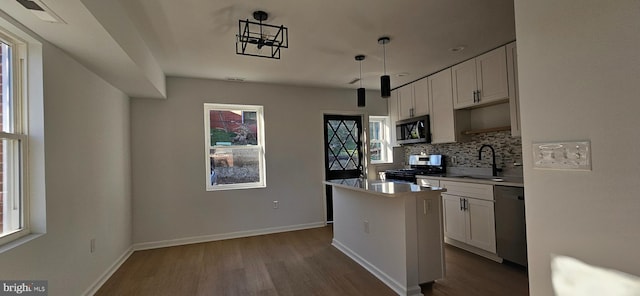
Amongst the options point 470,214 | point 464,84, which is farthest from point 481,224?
point 464,84

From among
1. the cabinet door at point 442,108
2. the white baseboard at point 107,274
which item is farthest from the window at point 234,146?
the cabinet door at point 442,108

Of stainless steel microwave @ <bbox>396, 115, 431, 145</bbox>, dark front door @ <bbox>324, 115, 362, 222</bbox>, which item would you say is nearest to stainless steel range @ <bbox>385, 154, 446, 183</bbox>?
stainless steel microwave @ <bbox>396, 115, 431, 145</bbox>

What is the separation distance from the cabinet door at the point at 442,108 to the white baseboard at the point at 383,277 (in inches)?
81.9

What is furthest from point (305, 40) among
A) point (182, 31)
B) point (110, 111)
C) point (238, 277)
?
point (238, 277)

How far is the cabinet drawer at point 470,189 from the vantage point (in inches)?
122

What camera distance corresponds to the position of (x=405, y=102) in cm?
480

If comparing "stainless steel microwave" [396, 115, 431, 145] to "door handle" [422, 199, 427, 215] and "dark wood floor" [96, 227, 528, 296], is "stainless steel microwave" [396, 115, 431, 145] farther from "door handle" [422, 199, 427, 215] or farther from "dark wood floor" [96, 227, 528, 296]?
"door handle" [422, 199, 427, 215]

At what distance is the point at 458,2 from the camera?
7.32 feet

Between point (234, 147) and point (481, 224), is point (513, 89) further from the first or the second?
point (234, 147)

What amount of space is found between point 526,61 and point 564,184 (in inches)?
20.7

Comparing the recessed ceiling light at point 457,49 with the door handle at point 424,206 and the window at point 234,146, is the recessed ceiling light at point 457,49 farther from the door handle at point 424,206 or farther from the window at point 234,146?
the window at point 234,146

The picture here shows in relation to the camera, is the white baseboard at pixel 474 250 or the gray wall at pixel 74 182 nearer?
the gray wall at pixel 74 182

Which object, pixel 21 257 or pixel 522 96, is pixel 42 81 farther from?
pixel 522 96

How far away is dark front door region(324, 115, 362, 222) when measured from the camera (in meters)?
5.01
